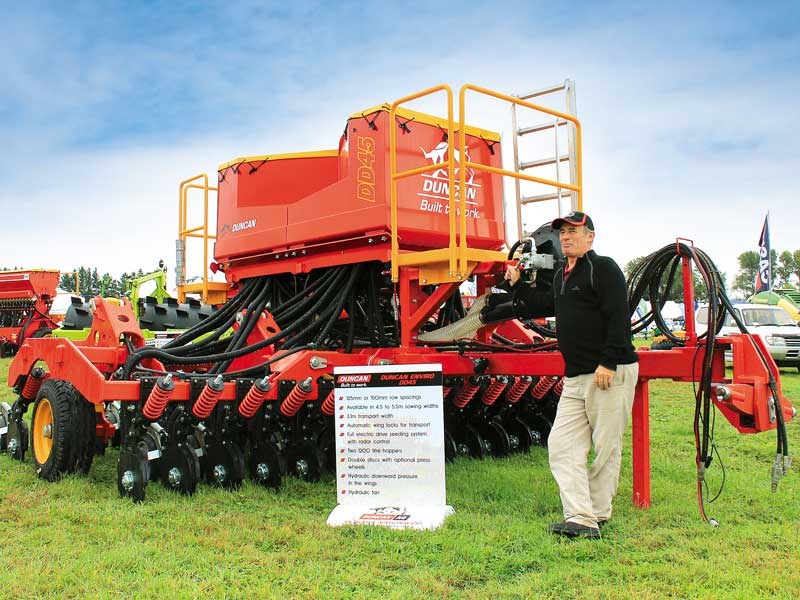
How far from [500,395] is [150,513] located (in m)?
3.41

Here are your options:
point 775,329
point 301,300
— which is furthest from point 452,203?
point 775,329

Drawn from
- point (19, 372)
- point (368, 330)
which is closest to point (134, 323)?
point (19, 372)

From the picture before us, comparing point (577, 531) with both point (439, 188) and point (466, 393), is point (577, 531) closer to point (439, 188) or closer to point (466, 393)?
point (466, 393)

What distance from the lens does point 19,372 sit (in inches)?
283

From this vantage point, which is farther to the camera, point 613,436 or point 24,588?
point 613,436

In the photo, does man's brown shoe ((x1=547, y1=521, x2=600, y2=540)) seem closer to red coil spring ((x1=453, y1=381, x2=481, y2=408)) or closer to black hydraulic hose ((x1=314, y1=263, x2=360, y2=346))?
red coil spring ((x1=453, y1=381, x2=481, y2=408))

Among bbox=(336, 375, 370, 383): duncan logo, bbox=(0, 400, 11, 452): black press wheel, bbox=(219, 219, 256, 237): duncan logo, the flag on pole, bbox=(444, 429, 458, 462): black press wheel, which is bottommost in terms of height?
bbox=(444, 429, 458, 462): black press wheel

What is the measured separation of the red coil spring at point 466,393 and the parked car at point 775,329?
1085 cm

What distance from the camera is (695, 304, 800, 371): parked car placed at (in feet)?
56.2

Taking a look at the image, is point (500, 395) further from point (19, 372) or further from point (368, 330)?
point (19, 372)

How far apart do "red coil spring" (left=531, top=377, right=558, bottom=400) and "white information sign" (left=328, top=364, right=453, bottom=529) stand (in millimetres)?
2726

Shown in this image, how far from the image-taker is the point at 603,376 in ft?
14.9

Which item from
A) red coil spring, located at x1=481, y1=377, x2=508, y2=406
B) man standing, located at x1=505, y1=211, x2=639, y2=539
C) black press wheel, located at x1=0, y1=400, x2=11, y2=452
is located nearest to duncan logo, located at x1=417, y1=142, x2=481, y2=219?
red coil spring, located at x1=481, y1=377, x2=508, y2=406

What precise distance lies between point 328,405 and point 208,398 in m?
0.92
